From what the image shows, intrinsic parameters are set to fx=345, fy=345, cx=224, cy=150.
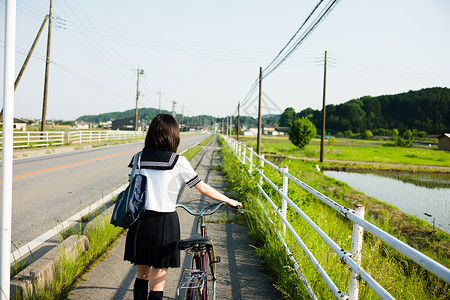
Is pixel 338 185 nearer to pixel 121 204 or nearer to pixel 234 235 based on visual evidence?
pixel 234 235

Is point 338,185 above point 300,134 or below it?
below

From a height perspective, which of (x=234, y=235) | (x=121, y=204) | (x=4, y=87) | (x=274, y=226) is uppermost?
(x=4, y=87)

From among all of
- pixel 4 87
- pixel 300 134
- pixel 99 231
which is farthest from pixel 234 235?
pixel 300 134

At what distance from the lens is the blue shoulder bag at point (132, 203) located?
2.47 m

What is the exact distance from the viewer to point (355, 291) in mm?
2262

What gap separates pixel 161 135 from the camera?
2.58 meters

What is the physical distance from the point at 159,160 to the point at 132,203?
1.19 ft

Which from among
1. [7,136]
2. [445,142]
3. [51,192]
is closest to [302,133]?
[445,142]

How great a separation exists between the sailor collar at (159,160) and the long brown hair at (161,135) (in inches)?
2.1

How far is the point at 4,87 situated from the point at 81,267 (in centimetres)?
222

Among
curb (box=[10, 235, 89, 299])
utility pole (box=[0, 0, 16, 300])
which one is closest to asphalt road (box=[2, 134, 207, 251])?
curb (box=[10, 235, 89, 299])

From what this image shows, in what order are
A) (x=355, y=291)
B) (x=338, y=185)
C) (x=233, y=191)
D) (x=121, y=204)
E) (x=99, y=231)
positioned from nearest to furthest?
(x=355, y=291) → (x=121, y=204) → (x=99, y=231) → (x=233, y=191) → (x=338, y=185)

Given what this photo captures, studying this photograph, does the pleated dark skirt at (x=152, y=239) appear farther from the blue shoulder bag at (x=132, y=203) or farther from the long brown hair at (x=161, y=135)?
the long brown hair at (x=161, y=135)

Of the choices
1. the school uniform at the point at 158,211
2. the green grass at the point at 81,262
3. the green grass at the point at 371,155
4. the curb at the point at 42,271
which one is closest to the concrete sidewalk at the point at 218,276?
the green grass at the point at 81,262
